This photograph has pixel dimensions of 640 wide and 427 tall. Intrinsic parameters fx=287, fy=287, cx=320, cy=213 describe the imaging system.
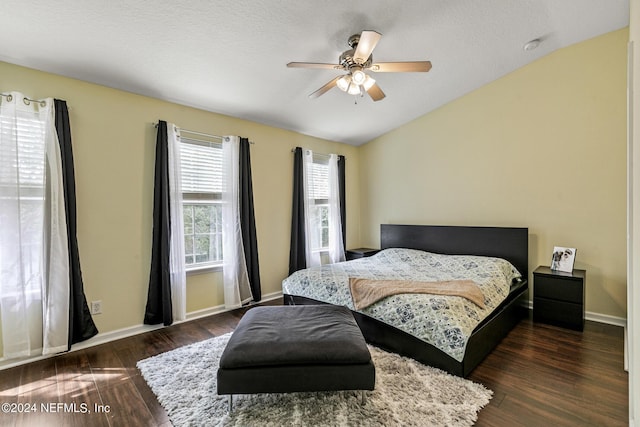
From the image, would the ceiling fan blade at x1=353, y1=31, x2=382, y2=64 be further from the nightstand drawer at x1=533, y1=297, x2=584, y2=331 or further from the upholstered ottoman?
the nightstand drawer at x1=533, y1=297, x2=584, y2=331

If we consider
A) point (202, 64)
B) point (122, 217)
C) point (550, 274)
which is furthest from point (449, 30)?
point (122, 217)

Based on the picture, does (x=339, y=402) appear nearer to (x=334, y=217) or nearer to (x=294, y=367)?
(x=294, y=367)

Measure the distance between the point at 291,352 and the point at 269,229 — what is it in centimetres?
260

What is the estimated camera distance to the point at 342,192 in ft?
17.1

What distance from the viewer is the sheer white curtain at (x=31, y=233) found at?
2365 millimetres

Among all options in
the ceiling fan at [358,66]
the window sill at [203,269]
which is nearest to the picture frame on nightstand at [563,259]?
the ceiling fan at [358,66]

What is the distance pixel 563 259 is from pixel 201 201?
14.1ft

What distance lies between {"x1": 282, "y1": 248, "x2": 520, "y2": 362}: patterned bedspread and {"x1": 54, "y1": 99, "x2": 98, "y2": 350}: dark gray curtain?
6.53 feet

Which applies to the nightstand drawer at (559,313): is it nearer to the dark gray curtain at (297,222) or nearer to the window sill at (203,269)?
the dark gray curtain at (297,222)

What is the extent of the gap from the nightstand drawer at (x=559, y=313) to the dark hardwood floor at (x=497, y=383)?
11 cm

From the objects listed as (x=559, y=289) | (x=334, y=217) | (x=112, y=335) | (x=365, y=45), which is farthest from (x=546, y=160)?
(x=112, y=335)

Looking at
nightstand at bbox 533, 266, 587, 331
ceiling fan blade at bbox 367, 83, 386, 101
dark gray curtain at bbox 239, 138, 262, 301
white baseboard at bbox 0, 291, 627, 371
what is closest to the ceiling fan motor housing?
ceiling fan blade at bbox 367, 83, 386, 101

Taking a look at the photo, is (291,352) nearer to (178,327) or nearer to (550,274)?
(178,327)

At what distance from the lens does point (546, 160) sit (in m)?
3.50
